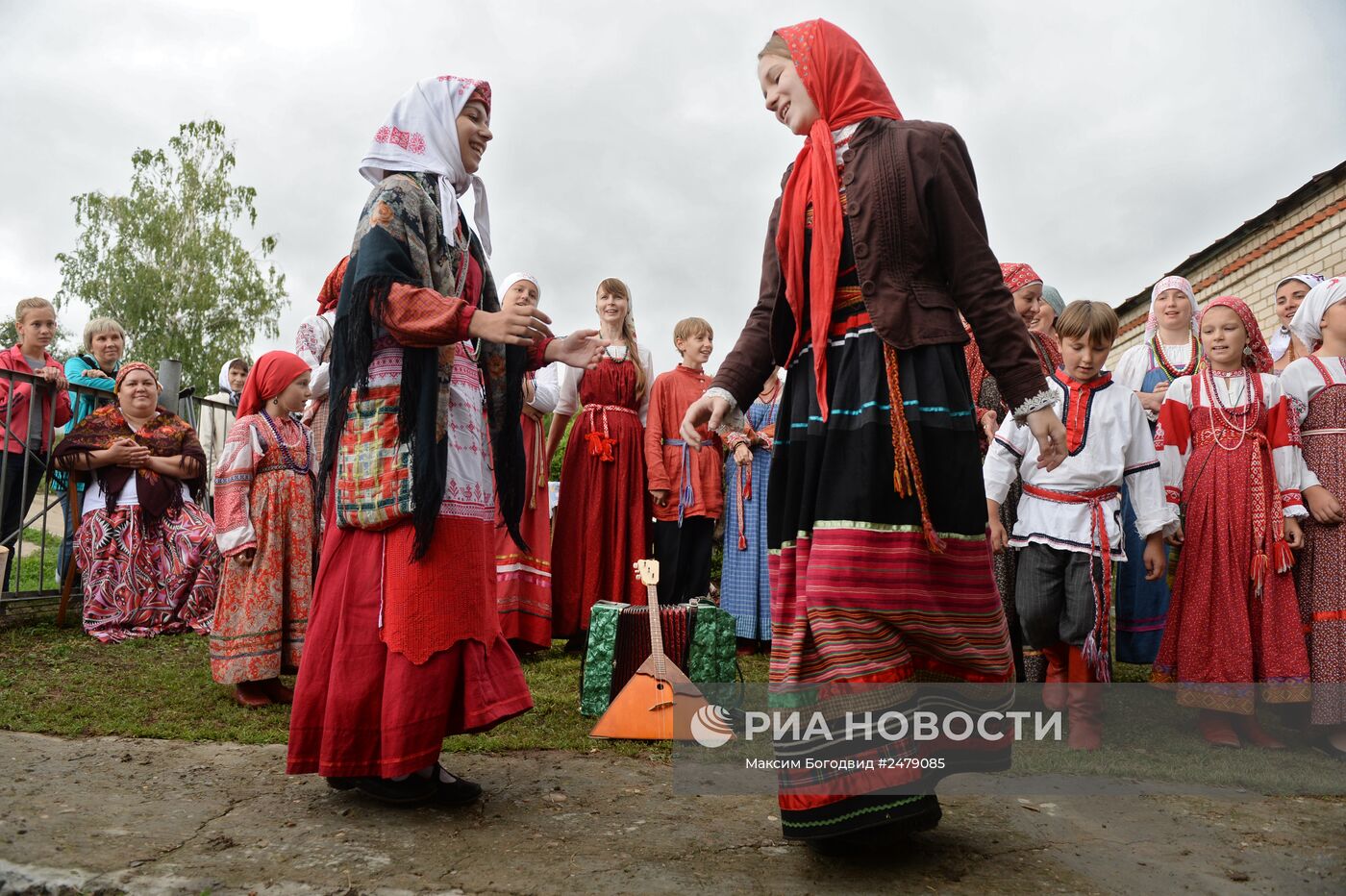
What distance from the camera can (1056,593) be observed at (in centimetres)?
391

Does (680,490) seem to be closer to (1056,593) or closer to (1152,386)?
(1056,593)

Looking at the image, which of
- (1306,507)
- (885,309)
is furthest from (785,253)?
(1306,507)

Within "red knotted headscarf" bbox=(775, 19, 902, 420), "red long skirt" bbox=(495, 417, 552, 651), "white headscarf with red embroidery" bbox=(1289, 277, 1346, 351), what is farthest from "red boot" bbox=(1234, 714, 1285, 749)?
"red long skirt" bbox=(495, 417, 552, 651)

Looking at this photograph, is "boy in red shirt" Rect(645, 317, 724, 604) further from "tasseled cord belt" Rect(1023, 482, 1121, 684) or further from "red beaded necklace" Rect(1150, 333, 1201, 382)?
"red beaded necklace" Rect(1150, 333, 1201, 382)

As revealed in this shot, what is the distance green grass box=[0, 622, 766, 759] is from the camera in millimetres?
3529

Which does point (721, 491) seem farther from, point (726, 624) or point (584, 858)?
point (584, 858)

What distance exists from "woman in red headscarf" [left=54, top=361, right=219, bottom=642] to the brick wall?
10184 mm

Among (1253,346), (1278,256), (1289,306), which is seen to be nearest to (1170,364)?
(1253,346)

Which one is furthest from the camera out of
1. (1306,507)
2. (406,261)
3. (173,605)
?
(173,605)

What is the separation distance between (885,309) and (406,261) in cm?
137

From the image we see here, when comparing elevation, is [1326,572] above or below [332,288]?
below

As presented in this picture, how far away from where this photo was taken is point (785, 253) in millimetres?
2578

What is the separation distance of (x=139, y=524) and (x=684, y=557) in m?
3.54

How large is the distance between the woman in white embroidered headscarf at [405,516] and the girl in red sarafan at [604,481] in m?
3.02
